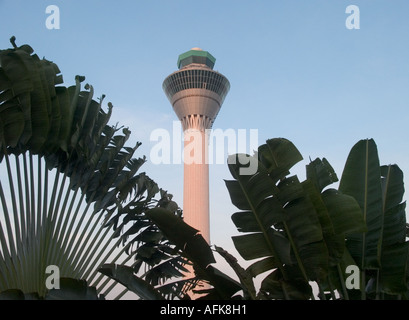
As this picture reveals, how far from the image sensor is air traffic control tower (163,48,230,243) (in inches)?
2509

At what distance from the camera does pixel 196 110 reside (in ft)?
223

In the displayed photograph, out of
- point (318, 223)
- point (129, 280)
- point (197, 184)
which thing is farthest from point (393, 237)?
point (197, 184)

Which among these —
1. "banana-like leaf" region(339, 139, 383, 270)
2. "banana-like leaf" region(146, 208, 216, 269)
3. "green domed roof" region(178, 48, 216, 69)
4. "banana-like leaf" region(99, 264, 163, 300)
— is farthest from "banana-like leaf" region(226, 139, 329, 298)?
"green domed roof" region(178, 48, 216, 69)

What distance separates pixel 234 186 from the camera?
7.24 meters

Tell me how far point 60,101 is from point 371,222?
9.14 m

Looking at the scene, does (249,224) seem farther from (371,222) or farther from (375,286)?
(375,286)

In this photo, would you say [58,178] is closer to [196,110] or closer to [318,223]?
[318,223]

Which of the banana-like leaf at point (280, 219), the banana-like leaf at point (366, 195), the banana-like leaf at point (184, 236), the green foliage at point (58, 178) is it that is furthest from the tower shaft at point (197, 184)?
the banana-like leaf at point (184, 236)

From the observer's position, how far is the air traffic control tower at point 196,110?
63719 mm

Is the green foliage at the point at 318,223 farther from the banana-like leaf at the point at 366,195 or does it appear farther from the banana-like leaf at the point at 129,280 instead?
the banana-like leaf at the point at 129,280

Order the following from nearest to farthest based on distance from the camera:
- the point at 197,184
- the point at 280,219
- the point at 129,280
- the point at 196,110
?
the point at 129,280
the point at 280,219
the point at 197,184
the point at 196,110

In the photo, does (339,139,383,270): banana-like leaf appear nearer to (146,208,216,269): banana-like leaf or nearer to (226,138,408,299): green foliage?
(226,138,408,299): green foliage

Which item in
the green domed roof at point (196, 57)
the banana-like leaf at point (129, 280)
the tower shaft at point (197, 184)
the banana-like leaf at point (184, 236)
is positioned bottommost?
the banana-like leaf at point (129, 280)
